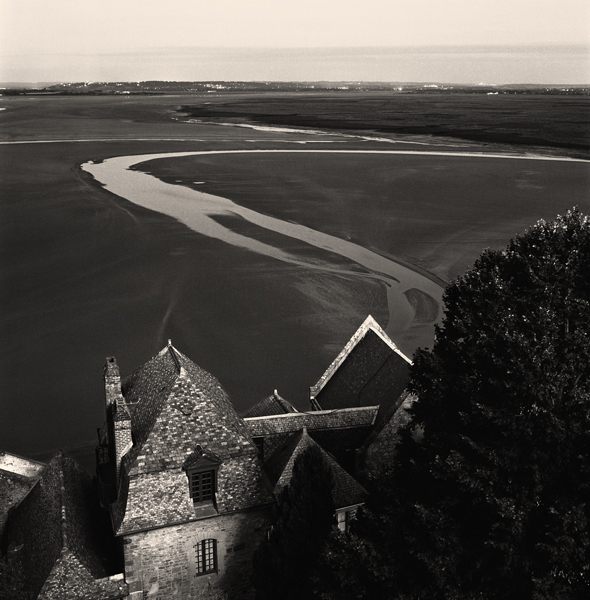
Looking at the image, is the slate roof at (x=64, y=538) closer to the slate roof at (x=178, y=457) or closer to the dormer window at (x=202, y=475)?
the slate roof at (x=178, y=457)

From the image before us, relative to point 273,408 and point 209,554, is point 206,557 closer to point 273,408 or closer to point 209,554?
point 209,554

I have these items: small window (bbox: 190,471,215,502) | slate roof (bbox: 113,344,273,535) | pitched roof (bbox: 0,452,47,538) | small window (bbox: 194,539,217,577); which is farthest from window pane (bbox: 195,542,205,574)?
pitched roof (bbox: 0,452,47,538)

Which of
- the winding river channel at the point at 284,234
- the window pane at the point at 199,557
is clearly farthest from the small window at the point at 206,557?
the winding river channel at the point at 284,234

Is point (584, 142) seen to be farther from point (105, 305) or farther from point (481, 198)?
point (105, 305)

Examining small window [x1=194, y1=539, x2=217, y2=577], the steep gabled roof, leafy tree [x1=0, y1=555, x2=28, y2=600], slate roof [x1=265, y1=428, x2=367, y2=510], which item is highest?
the steep gabled roof

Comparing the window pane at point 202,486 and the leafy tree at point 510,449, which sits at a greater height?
the leafy tree at point 510,449

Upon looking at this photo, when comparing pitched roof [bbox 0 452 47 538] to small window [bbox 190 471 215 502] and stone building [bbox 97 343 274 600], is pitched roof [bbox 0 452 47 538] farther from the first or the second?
small window [bbox 190 471 215 502]
